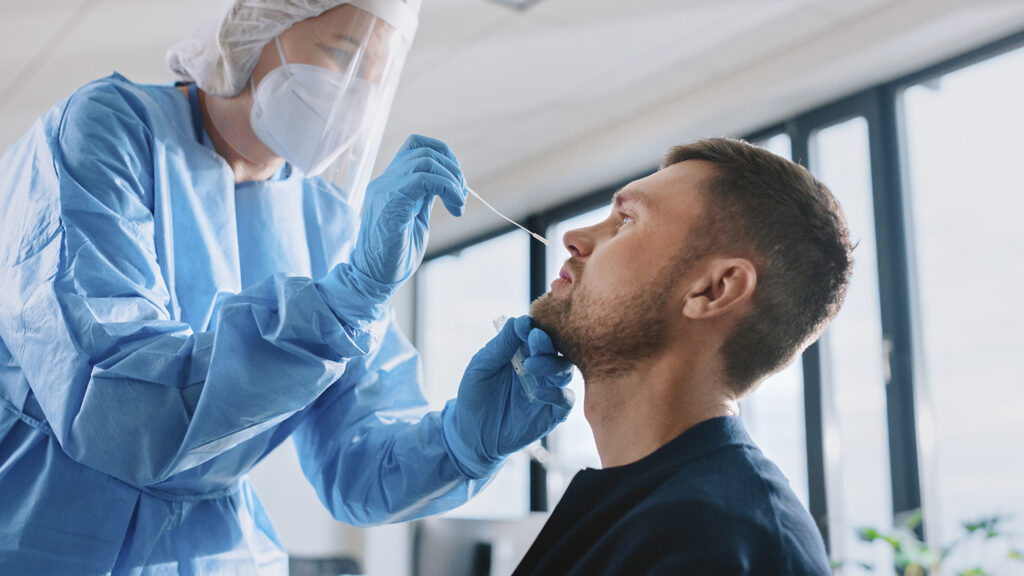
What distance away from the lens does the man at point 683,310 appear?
45.5 inches

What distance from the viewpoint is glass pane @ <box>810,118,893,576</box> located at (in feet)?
10.5

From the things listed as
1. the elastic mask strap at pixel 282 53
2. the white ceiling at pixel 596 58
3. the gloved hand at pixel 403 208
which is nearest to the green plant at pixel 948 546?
the white ceiling at pixel 596 58

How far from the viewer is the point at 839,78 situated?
332cm

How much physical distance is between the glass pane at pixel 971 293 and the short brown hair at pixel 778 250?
1.92 metres

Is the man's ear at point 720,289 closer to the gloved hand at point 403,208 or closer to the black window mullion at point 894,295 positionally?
the gloved hand at point 403,208

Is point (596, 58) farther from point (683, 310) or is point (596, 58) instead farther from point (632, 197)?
point (683, 310)

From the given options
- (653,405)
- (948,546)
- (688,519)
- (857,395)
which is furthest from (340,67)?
(857,395)

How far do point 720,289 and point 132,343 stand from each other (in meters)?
0.75

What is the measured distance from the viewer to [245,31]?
1.51 m

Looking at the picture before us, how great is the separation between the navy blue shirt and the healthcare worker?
221mm

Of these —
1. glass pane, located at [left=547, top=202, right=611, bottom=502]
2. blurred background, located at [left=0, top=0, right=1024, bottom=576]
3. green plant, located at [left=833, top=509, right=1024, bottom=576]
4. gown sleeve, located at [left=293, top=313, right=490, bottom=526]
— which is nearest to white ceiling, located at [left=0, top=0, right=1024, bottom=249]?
blurred background, located at [left=0, top=0, right=1024, bottom=576]

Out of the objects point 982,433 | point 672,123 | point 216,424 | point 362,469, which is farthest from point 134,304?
point 672,123

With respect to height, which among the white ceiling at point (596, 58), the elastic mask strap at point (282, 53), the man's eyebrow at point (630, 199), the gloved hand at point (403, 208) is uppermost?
the white ceiling at point (596, 58)

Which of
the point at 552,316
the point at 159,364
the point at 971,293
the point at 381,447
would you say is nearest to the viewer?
the point at 159,364
